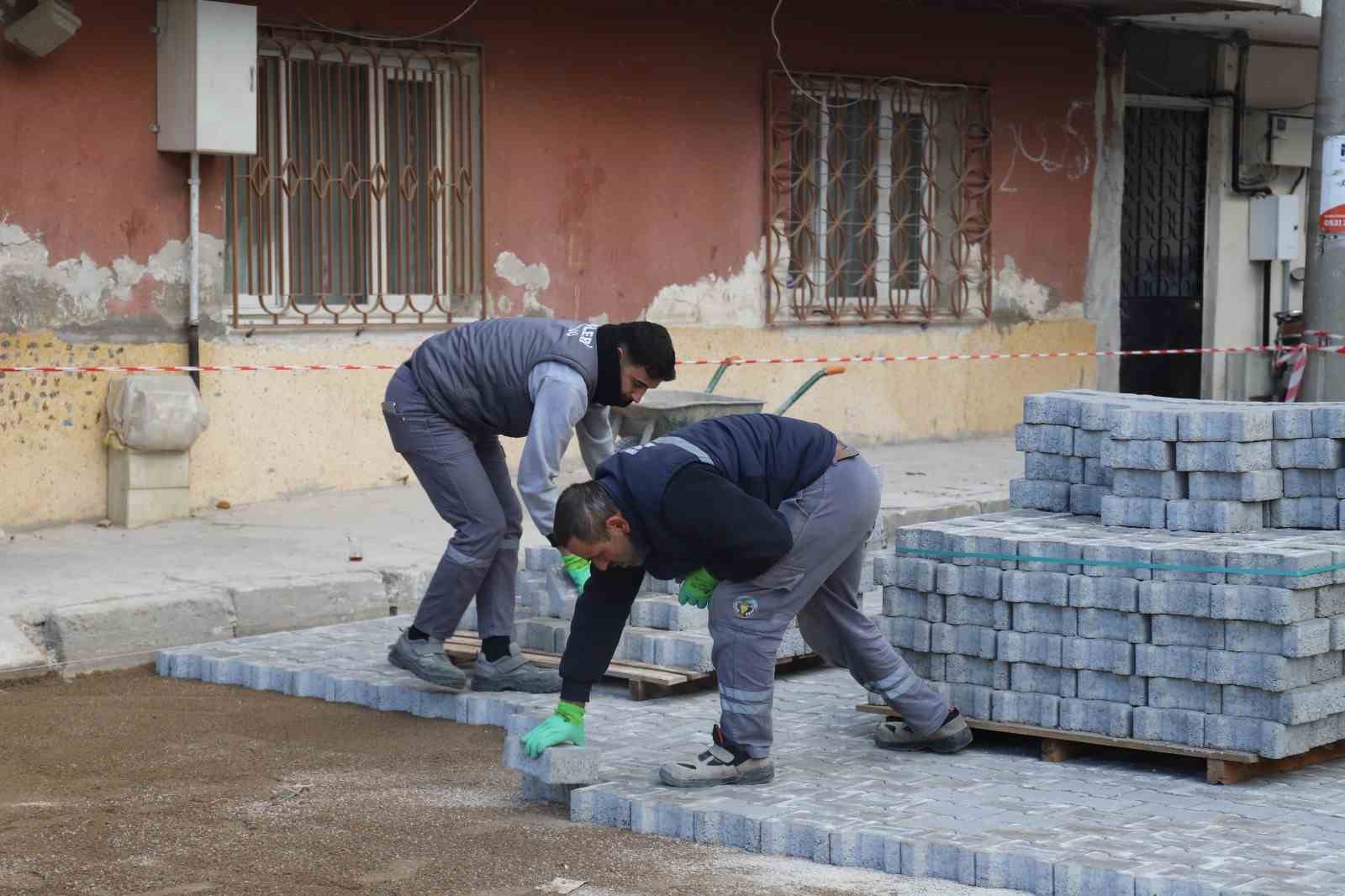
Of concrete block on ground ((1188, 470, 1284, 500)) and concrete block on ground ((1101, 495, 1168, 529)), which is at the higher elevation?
concrete block on ground ((1188, 470, 1284, 500))

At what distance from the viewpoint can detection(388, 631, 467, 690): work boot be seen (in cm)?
682

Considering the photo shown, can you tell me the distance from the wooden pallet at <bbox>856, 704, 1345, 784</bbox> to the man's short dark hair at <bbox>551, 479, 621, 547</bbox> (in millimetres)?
1484

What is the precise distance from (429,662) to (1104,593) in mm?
2341

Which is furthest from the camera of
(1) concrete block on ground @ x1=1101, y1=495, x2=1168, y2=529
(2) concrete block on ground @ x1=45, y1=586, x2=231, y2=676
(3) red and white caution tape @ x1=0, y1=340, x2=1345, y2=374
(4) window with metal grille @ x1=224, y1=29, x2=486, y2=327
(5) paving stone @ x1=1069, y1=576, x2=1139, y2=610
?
(4) window with metal grille @ x1=224, y1=29, x2=486, y2=327

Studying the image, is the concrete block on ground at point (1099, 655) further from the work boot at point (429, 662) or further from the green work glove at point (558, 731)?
the work boot at point (429, 662)

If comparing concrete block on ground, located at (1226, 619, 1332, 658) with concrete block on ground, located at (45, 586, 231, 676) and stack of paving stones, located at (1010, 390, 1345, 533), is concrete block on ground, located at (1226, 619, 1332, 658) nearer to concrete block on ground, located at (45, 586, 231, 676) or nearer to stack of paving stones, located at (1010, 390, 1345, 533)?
stack of paving stones, located at (1010, 390, 1345, 533)

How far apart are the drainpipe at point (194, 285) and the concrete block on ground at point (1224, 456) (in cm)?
578

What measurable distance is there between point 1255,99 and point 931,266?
4.16 meters

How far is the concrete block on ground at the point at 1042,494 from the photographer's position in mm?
6754

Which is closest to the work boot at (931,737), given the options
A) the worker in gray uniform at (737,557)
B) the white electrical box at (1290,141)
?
the worker in gray uniform at (737,557)

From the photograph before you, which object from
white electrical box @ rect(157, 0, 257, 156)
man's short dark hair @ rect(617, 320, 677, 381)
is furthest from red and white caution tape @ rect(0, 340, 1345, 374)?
man's short dark hair @ rect(617, 320, 677, 381)

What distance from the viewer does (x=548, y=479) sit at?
636cm

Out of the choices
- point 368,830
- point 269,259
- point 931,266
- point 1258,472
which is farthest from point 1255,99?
point 368,830

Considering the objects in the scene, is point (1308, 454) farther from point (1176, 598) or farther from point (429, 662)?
point (429, 662)
